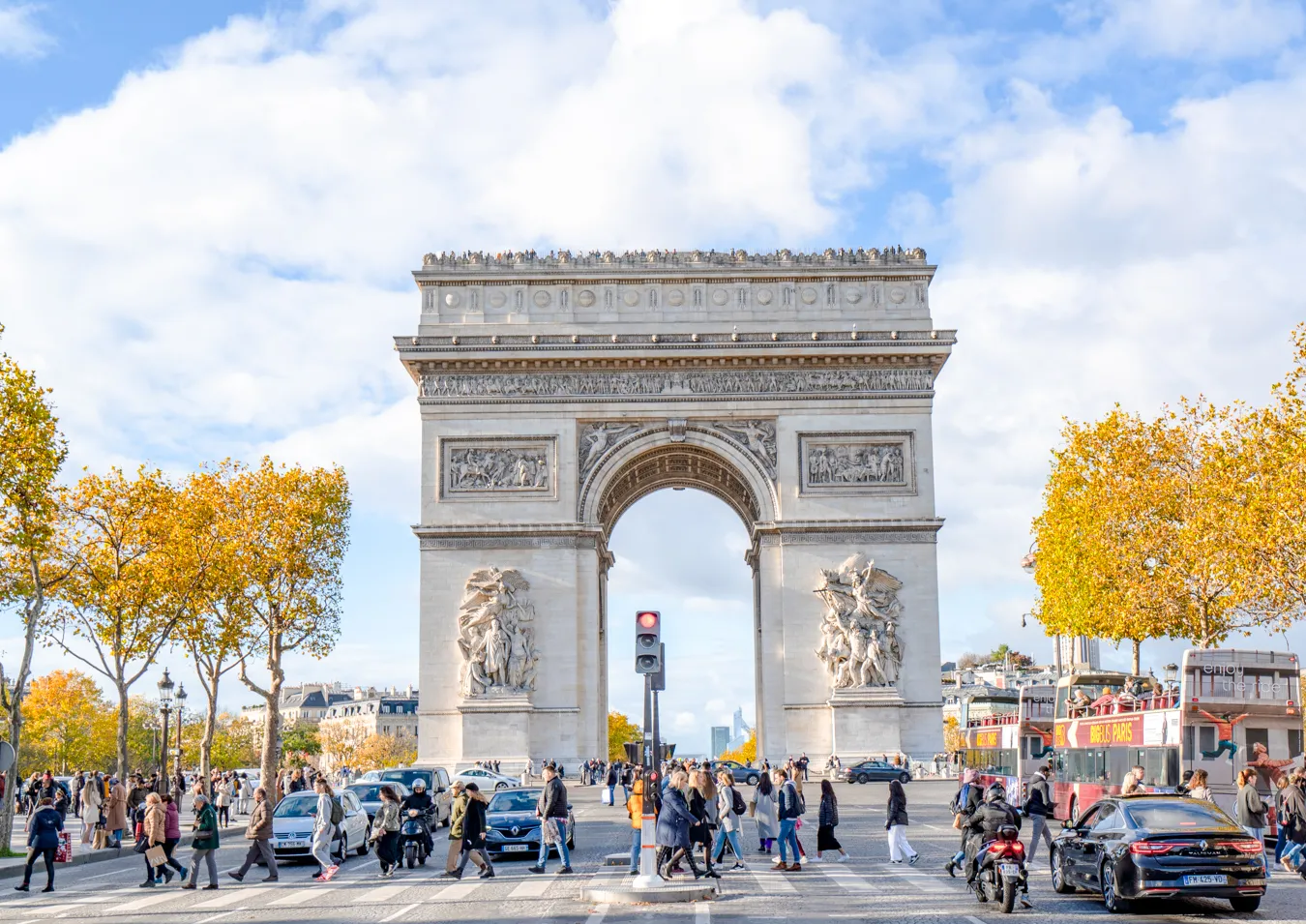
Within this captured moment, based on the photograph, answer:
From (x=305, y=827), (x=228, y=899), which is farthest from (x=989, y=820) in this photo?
(x=305, y=827)

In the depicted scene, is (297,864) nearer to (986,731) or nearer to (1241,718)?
(1241,718)

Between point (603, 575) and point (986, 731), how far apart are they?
54.2 feet

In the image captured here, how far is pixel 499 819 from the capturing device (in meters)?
25.6

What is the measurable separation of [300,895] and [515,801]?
6.75 metres

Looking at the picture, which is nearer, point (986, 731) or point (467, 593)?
point (986, 731)

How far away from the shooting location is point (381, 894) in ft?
64.7

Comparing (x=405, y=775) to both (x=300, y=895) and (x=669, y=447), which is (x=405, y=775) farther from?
(x=669, y=447)

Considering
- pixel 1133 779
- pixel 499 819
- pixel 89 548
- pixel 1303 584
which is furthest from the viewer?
pixel 89 548

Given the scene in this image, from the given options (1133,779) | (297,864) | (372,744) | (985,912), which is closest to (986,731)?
(1133,779)

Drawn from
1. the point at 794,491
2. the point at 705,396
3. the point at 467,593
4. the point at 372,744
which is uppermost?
the point at 705,396

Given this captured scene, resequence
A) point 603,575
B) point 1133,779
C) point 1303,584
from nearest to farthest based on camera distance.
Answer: point 1133,779
point 1303,584
point 603,575

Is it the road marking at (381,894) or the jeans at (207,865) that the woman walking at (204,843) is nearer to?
the jeans at (207,865)

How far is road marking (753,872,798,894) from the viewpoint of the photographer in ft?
64.1

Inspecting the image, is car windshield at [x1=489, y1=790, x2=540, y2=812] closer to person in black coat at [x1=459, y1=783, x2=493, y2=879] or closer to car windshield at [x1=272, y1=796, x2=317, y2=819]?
car windshield at [x1=272, y1=796, x2=317, y2=819]
